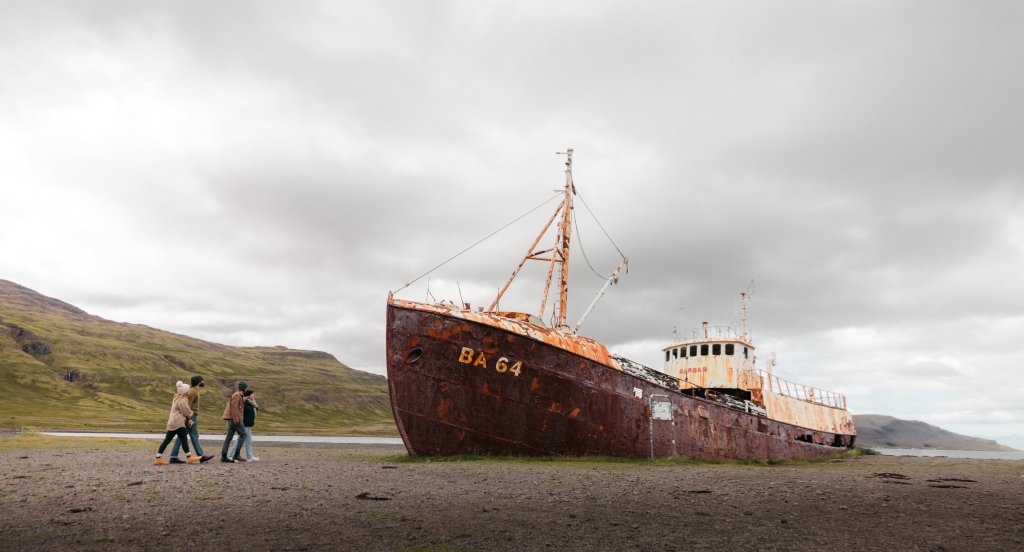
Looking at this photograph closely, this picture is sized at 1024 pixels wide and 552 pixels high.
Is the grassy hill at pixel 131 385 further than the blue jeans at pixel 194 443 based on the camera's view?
Yes

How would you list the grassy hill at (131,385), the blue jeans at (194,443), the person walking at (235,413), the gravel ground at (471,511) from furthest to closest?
the grassy hill at (131,385) → the person walking at (235,413) → the blue jeans at (194,443) → the gravel ground at (471,511)

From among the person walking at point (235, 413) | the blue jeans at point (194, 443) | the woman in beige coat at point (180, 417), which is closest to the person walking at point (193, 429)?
the blue jeans at point (194, 443)

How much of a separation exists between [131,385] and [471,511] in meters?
154

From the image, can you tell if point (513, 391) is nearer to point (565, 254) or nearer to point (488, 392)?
point (488, 392)

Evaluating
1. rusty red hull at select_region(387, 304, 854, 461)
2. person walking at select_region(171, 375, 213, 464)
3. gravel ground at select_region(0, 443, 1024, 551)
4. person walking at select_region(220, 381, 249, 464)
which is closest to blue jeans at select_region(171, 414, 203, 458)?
person walking at select_region(171, 375, 213, 464)

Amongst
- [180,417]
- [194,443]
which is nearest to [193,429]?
[194,443]

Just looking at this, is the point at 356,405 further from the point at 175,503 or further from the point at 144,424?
the point at 175,503

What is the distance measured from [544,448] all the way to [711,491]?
25.7ft

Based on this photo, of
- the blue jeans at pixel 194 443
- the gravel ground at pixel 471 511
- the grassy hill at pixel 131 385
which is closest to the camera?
the gravel ground at pixel 471 511

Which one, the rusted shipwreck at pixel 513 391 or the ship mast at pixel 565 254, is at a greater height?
the ship mast at pixel 565 254

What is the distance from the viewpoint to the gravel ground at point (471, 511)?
21.6 ft

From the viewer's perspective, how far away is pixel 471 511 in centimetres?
852

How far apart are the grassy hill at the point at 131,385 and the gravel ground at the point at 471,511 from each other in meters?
84.8

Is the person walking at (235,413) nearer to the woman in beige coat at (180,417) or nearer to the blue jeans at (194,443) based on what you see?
the blue jeans at (194,443)
